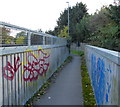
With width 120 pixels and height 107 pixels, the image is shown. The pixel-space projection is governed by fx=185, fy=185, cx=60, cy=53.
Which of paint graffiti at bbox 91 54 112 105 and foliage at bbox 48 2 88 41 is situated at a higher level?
foliage at bbox 48 2 88 41

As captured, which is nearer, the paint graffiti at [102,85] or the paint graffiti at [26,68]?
the paint graffiti at [102,85]

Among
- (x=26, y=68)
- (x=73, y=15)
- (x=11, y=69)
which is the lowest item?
(x=26, y=68)

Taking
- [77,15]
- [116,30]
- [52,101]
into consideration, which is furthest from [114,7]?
[77,15]

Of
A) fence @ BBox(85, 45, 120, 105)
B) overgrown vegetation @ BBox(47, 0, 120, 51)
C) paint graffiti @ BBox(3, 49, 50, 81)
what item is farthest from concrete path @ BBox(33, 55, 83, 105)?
overgrown vegetation @ BBox(47, 0, 120, 51)

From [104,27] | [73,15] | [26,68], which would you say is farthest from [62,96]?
[73,15]

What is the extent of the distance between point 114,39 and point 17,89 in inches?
403

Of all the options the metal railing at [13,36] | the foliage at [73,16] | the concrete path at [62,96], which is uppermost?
the foliage at [73,16]

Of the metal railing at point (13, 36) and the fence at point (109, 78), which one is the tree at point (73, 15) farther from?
the fence at point (109, 78)

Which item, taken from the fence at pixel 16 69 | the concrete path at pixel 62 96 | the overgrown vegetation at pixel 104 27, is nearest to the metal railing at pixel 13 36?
the fence at pixel 16 69

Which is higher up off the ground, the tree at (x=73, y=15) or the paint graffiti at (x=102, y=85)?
the tree at (x=73, y=15)

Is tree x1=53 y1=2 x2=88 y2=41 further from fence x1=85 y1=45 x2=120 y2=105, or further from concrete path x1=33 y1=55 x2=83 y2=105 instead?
fence x1=85 y1=45 x2=120 y2=105

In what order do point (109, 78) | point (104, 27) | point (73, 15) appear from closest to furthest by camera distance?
point (109, 78) < point (104, 27) < point (73, 15)

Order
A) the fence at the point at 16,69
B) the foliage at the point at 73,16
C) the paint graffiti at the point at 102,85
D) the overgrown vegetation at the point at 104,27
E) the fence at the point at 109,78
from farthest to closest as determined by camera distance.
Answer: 1. the foliage at the point at 73,16
2. the overgrown vegetation at the point at 104,27
3. the fence at the point at 16,69
4. the paint graffiti at the point at 102,85
5. the fence at the point at 109,78

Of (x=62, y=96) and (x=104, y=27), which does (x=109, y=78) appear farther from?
(x=104, y=27)
